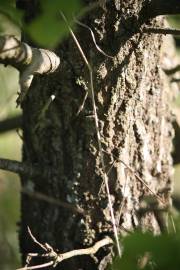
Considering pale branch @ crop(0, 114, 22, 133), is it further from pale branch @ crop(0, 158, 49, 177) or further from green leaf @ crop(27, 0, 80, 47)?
green leaf @ crop(27, 0, 80, 47)

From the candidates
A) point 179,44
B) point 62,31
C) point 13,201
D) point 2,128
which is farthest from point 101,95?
point 13,201

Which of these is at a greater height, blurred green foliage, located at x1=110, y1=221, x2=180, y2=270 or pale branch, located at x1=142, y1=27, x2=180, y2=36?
pale branch, located at x1=142, y1=27, x2=180, y2=36

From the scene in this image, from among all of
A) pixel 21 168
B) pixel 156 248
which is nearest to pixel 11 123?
pixel 21 168

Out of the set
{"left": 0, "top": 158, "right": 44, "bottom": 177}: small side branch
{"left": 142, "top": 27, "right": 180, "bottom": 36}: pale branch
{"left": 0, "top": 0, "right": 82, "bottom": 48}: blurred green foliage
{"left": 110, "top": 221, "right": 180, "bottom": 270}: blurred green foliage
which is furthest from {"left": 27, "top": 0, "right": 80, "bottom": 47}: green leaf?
{"left": 0, "top": 158, "right": 44, "bottom": 177}: small side branch

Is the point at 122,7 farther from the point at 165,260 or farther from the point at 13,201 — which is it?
the point at 13,201

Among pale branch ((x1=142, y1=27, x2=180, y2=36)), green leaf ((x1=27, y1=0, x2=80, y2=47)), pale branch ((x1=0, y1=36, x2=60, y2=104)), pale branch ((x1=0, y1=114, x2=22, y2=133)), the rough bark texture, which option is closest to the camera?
green leaf ((x1=27, y1=0, x2=80, y2=47))

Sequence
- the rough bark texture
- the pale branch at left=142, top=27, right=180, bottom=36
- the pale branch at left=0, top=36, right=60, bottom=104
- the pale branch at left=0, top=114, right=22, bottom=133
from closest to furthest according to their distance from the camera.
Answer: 1. the pale branch at left=0, top=36, right=60, bottom=104
2. the pale branch at left=142, top=27, right=180, bottom=36
3. the rough bark texture
4. the pale branch at left=0, top=114, right=22, bottom=133

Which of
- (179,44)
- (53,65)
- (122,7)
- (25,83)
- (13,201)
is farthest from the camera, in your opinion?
(13,201)
